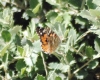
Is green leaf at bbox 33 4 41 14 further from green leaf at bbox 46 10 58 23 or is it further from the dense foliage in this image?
green leaf at bbox 46 10 58 23

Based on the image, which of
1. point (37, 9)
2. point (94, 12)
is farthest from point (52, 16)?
point (94, 12)

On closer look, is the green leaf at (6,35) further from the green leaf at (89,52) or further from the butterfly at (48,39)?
the green leaf at (89,52)

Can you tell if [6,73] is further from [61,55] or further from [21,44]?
[61,55]

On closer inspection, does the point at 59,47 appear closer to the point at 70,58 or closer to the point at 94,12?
the point at 70,58

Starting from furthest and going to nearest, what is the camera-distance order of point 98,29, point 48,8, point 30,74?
point 48,8 < point 30,74 < point 98,29

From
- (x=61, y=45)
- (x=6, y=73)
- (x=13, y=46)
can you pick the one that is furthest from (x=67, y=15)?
(x=6, y=73)
